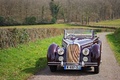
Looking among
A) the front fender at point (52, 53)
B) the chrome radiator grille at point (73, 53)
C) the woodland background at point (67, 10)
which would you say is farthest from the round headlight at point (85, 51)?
the woodland background at point (67, 10)

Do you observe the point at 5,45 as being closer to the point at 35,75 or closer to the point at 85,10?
the point at 35,75

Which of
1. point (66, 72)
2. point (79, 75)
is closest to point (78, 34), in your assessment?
point (66, 72)

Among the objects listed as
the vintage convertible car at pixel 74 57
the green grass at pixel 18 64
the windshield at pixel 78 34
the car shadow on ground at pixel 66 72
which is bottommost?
the car shadow on ground at pixel 66 72

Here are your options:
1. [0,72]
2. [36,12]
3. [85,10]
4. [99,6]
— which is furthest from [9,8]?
[0,72]

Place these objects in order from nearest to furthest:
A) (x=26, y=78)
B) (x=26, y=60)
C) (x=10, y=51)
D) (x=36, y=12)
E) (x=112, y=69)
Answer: (x=26, y=78) → (x=112, y=69) → (x=26, y=60) → (x=10, y=51) → (x=36, y=12)

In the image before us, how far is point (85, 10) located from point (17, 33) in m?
129

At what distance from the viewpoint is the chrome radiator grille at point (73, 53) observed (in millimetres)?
10695

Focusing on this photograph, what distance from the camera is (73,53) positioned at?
10820 millimetres

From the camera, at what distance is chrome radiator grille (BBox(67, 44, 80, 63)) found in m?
10.7

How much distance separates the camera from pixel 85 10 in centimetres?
14425

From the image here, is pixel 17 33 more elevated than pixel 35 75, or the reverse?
pixel 17 33

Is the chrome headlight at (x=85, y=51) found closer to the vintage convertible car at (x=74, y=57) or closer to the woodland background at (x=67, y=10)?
the vintage convertible car at (x=74, y=57)

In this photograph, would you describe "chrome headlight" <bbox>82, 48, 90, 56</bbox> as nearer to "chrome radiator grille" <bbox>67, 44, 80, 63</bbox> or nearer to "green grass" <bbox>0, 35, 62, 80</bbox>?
"chrome radiator grille" <bbox>67, 44, 80, 63</bbox>

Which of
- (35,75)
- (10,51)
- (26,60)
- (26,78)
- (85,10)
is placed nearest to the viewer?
(26,78)
